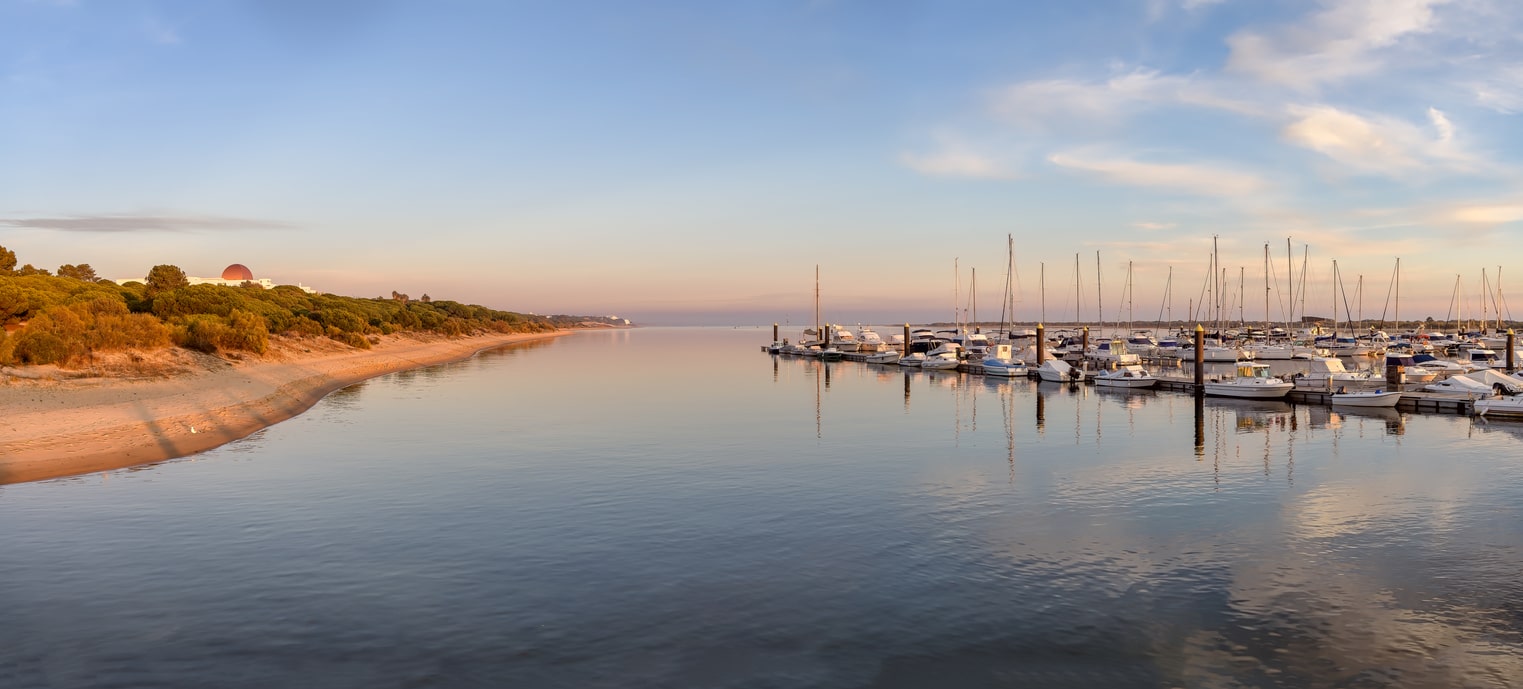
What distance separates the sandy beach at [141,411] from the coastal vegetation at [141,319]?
8.48ft

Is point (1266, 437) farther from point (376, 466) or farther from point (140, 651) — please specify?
point (140, 651)

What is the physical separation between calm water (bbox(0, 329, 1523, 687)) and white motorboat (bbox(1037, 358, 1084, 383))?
3232 centimetres

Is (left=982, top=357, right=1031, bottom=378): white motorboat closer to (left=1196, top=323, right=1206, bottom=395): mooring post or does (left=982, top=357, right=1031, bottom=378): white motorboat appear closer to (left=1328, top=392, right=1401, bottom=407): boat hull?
(left=1196, top=323, right=1206, bottom=395): mooring post

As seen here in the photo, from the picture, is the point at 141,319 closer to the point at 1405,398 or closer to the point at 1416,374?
the point at 1405,398

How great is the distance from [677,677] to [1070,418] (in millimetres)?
39158

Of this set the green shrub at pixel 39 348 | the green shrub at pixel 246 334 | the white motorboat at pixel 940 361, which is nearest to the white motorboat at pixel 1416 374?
the white motorboat at pixel 940 361

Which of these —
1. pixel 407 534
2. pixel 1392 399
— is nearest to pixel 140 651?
pixel 407 534

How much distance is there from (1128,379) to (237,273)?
7000 inches

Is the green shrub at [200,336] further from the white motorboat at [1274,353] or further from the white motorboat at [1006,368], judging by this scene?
the white motorboat at [1274,353]

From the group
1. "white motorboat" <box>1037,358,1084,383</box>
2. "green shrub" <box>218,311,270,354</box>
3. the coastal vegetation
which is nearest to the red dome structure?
the coastal vegetation

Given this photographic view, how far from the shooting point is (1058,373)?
230ft

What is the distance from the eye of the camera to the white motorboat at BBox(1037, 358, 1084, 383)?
69500 mm

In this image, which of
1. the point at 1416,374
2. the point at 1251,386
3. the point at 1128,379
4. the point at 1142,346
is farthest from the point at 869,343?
the point at 1251,386

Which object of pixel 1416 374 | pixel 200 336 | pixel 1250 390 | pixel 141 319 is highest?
pixel 141 319
